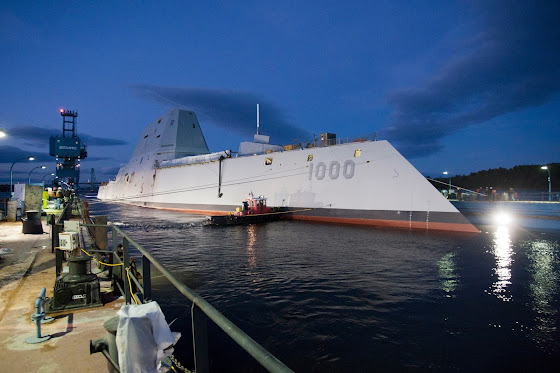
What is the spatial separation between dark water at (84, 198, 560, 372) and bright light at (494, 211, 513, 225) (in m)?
14.5

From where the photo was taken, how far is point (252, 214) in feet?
90.3

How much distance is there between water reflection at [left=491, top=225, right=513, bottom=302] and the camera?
30.9 ft

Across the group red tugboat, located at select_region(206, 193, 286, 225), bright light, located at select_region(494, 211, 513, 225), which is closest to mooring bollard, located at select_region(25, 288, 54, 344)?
red tugboat, located at select_region(206, 193, 286, 225)

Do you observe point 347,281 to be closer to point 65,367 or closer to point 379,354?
point 379,354

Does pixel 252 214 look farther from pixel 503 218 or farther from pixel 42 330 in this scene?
pixel 503 218

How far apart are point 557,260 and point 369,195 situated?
11.5 metres

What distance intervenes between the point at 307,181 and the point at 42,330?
938 inches

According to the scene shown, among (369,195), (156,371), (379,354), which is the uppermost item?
(369,195)

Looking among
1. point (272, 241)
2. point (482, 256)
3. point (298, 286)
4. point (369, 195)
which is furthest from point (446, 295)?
point (369, 195)

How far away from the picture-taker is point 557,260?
13945 millimetres

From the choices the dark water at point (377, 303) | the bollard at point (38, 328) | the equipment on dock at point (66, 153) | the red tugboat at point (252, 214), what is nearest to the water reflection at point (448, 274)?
the dark water at point (377, 303)

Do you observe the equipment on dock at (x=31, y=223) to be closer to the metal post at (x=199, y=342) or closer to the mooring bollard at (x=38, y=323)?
the mooring bollard at (x=38, y=323)

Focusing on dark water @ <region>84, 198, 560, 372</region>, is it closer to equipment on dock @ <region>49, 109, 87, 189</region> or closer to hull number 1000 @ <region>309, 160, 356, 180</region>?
hull number 1000 @ <region>309, 160, 356, 180</region>

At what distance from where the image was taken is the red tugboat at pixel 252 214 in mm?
26031
